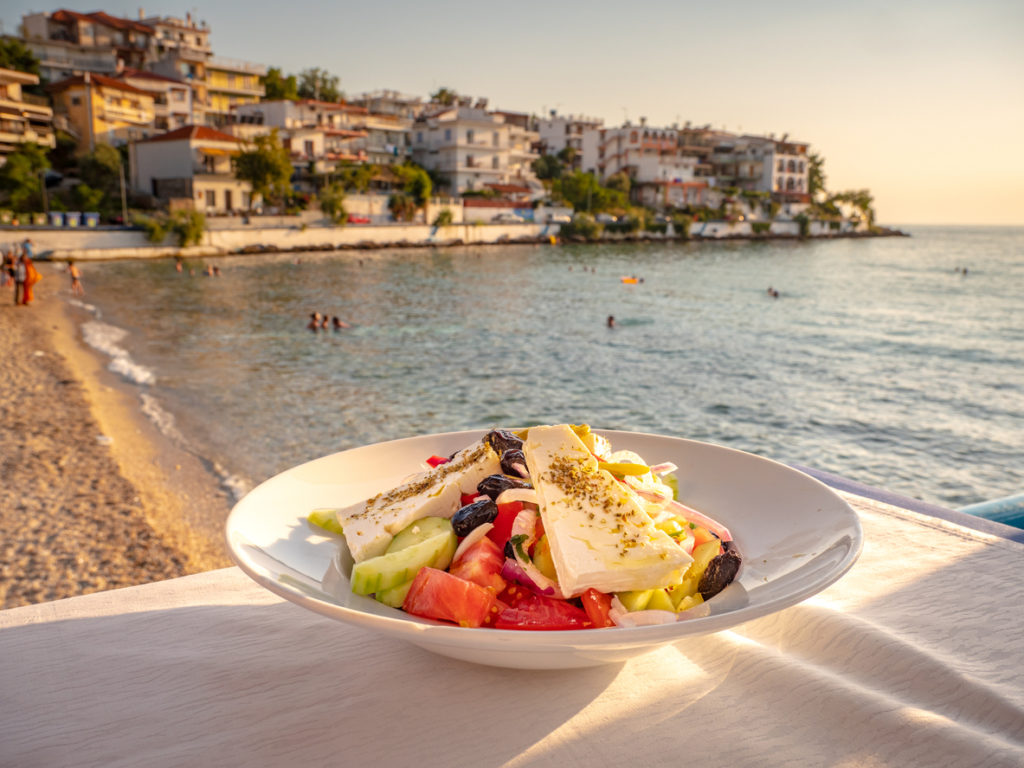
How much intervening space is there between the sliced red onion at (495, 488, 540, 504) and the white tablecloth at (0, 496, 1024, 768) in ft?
0.91

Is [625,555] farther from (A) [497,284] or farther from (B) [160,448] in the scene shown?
(A) [497,284]

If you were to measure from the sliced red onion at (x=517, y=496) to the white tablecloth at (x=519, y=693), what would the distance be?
28 cm

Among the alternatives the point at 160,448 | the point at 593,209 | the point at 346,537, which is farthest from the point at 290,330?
the point at 593,209

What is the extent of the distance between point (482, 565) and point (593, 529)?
20 cm

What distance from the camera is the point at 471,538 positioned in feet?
4.15

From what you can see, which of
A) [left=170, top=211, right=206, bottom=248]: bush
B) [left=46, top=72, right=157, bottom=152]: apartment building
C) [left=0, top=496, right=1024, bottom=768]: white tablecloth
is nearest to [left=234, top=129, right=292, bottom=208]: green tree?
[left=170, top=211, right=206, bottom=248]: bush

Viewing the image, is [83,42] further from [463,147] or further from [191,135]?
[463,147]

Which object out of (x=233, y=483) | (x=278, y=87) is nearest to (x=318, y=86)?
(x=278, y=87)

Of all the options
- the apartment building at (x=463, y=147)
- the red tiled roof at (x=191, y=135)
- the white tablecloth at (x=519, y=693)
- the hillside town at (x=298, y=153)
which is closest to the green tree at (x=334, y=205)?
the hillside town at (x=298, y=153)

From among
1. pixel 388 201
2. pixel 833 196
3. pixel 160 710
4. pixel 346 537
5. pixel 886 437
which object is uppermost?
pixel 833 196

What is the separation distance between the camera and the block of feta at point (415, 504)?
132cm

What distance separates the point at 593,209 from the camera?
7981 cm

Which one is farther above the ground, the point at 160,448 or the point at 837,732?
the point at 837,732

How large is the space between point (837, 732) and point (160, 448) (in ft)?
31.5
